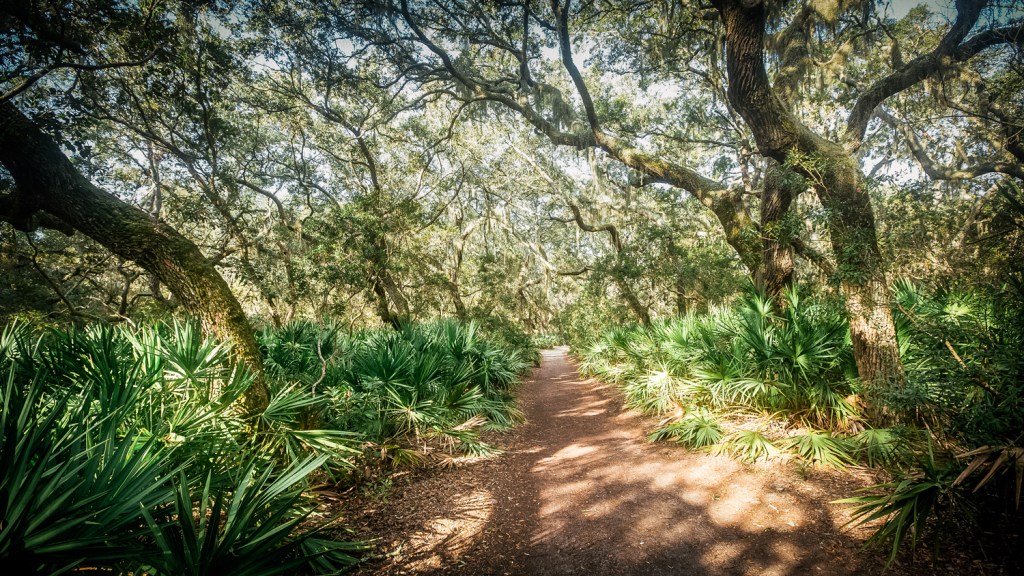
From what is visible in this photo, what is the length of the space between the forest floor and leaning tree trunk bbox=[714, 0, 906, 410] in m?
1.60

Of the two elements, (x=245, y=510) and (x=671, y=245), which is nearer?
(x=245, y=510)

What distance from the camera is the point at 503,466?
493 cm

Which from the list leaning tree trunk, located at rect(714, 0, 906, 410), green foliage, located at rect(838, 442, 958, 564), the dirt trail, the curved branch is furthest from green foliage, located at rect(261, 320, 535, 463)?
the curved branch

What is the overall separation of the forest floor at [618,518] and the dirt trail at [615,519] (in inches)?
0.5

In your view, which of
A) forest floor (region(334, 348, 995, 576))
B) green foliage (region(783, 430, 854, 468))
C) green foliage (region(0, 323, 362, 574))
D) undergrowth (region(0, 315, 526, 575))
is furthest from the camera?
green foliage (region(783, 430, 854, 468))

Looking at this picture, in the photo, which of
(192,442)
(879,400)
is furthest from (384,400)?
(879,400)

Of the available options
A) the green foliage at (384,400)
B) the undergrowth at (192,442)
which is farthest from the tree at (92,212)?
the green foliage at (384,400)

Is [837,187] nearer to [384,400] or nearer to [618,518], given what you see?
[618,518]

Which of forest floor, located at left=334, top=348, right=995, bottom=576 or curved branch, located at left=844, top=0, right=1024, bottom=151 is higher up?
curved branch, located at left=844, top=0, right=1024, bottom=151

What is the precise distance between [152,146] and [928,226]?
16750 millimetres

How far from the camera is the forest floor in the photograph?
108 inches

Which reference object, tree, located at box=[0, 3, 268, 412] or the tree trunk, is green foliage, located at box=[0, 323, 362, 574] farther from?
the tree trunk

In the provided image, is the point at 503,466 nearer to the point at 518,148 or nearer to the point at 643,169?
the point at 643,169

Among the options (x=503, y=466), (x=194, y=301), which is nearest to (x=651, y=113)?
(x=503, y=466)
